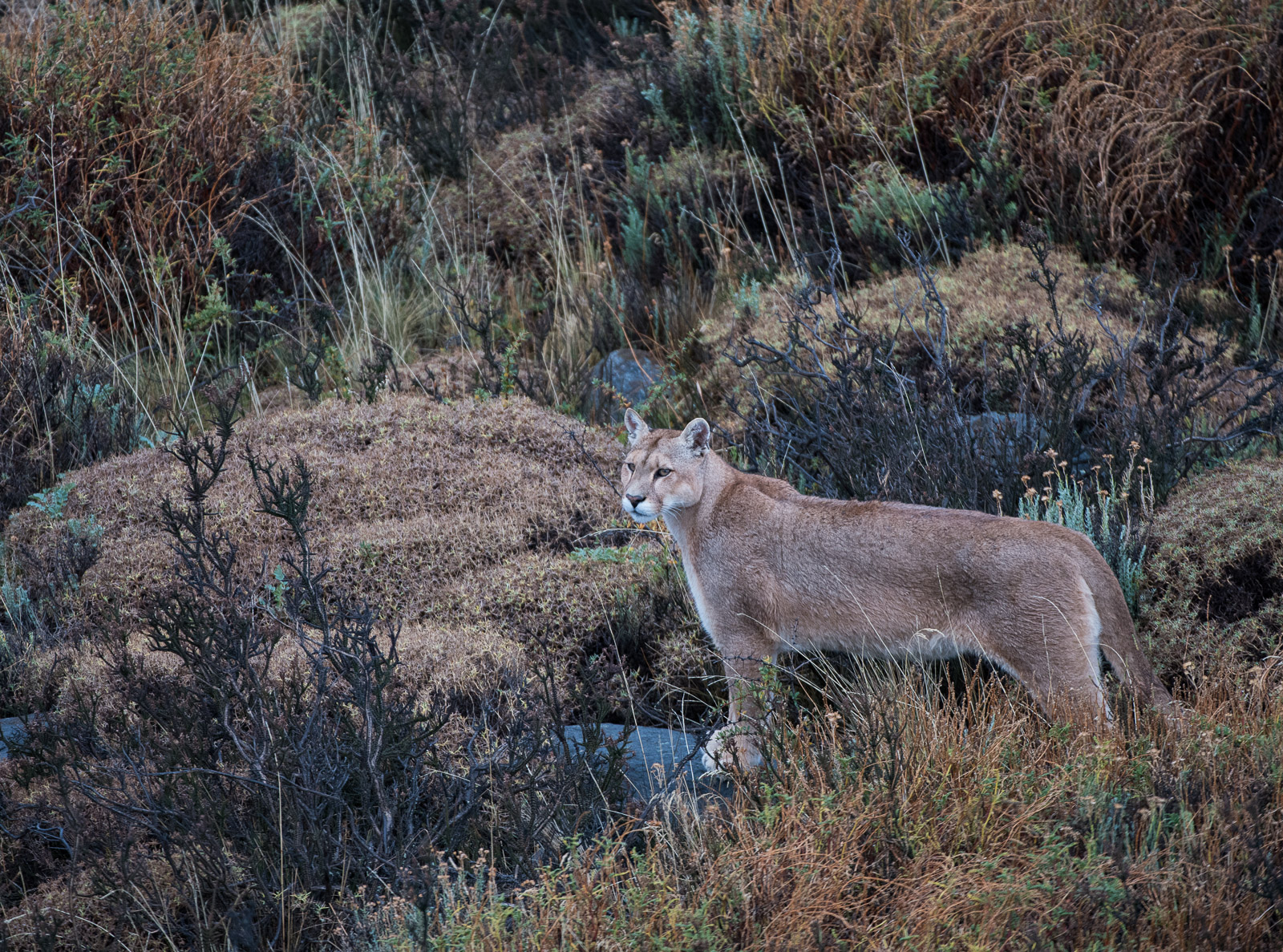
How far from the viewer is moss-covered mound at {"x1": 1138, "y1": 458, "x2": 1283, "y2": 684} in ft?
15.0

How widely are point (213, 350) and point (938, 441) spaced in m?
6.12

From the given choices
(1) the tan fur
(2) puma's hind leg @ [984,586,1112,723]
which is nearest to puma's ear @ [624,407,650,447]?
(1) the tan fur

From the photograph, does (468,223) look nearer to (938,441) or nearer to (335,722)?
(938,441)

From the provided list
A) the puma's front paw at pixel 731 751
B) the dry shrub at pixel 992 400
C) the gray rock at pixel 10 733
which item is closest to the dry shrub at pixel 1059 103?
the dry shrub at pixel 992 400

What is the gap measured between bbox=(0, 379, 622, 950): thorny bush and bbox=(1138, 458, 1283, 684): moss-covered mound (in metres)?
2.55

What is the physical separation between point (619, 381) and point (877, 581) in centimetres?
459

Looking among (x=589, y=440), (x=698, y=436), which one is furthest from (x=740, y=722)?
(x=589, y=440)

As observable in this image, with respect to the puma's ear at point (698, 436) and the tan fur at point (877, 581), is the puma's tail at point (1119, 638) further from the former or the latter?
the puma's ear at point (698, 436)

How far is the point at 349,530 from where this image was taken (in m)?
6.12

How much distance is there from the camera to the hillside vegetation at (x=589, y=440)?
3.49m

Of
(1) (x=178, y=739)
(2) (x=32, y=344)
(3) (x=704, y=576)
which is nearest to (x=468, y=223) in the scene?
(2) (x=32, y=344)

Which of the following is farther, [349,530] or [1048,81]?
[1048,81]

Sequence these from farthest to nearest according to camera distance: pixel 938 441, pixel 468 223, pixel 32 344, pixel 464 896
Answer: pixel 468 223
pixel 32 344
pixel 938 441
pixel 464 896

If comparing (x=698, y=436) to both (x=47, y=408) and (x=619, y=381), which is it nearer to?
(x=619, y=381)
